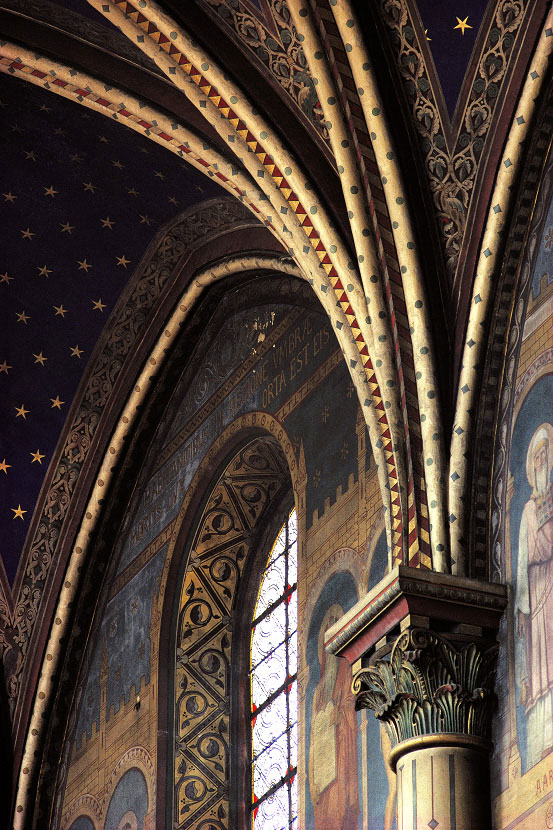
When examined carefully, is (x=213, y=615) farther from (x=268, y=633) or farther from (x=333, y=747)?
(x=333, y=747)

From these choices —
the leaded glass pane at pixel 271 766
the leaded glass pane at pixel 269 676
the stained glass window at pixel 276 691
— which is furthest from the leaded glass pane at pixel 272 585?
the leaded glass pane at pixel 271 766

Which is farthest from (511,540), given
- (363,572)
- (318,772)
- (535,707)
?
(318,772)

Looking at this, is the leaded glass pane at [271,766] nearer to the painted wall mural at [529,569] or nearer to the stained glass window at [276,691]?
the stained glass window at [276,691]

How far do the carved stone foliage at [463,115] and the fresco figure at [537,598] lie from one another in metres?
1.39

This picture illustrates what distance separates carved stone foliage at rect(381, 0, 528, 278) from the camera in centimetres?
917

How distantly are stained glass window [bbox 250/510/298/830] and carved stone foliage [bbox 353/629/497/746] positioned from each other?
287 centimetres

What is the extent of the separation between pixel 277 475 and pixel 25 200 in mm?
2835

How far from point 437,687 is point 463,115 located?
10.5 ft

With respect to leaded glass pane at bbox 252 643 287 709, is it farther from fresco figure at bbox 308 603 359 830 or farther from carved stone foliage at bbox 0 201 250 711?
carved stone foliage at bbox 0 201 250 711

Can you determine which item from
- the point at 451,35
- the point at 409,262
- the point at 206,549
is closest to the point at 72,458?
the point at 206,549

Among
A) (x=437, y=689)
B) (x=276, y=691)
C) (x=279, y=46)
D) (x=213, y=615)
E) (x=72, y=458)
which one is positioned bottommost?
(x=437, y=689)

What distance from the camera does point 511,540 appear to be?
28.2 feet

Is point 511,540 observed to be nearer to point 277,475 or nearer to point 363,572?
point 363,572

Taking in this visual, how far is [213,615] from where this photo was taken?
498 inches
